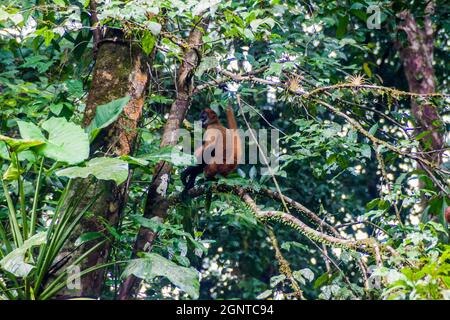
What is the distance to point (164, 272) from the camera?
9.31 ft

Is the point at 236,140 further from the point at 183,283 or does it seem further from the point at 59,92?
the point at 183,283

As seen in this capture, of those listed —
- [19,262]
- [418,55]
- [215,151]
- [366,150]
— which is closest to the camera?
[19,262]

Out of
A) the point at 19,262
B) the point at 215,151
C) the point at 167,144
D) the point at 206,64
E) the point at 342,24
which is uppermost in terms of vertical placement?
the point at 342,24

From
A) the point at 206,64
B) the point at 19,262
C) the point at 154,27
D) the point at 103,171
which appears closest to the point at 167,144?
the point at 206,64

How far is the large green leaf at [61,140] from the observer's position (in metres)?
2.73

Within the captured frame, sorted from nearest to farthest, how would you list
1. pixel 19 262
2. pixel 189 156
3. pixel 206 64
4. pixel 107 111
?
pixel 19 262, pixel 107 111, pixel 189 156, pixel 206 64

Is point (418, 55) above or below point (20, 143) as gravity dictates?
above

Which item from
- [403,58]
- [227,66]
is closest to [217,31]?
[227,66]

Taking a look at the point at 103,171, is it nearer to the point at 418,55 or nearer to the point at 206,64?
the point at 206,64

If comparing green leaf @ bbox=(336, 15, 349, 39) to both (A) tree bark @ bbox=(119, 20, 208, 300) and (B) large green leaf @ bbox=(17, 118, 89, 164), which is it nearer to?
(A) tree bark @ bbox=(119, 20, 208, 300)

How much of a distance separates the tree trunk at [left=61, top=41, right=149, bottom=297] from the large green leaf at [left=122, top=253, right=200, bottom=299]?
0.36 m

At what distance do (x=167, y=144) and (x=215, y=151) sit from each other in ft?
4.93

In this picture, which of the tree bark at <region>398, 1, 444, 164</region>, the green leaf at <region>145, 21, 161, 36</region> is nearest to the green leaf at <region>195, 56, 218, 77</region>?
the green leaf at <region>145, 21, 161, 36</region>
